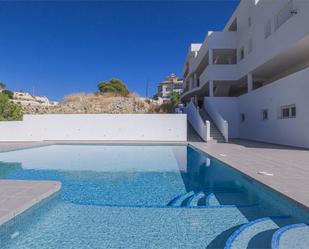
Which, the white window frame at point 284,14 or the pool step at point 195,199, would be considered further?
the white window frame at point 284,14

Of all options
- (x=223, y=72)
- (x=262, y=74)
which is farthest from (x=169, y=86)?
(x=262, y=74)

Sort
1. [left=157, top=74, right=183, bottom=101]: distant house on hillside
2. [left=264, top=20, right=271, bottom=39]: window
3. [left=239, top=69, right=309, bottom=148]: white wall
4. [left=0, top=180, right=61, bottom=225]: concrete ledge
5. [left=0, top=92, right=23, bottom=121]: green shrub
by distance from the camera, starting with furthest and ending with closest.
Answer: [left=157, top=74, right=183, bottom=101]: distant house on hillside → [left=0, top=92, right=23, bottom=121]: green shrub → [left=264, top=20, right=271, bottom=39]: window → [left=239, top=69, right=309, bottom=148]: white wall → [left=0, top=180, right=61, bottom=225]: concrete ledge

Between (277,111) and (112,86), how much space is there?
36259 mm

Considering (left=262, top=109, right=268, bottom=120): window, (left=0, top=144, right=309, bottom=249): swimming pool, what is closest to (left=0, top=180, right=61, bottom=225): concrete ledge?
(left=0, top=144, right=309, bottom=249): swimming pool

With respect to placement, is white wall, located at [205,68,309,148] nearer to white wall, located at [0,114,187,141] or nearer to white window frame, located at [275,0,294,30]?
white window frame, located at [275,0,294,30]

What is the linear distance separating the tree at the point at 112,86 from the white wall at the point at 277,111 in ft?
99.0

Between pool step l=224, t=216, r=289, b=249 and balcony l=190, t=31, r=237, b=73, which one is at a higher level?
balcony l=190, t=31, r=237, b=73

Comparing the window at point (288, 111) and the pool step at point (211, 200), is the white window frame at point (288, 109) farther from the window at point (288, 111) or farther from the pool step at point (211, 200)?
the pool step at point (211, 200)

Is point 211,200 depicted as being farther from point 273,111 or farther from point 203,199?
point 273,111

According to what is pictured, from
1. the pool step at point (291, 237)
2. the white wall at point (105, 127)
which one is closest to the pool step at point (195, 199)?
the pool step at point (291, 237)

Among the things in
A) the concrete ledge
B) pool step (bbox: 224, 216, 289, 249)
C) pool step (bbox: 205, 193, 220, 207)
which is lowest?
pool step (bbox: 205, 193, 220, 207)

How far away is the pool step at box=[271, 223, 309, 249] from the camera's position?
3.14m

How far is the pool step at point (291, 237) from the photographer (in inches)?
123

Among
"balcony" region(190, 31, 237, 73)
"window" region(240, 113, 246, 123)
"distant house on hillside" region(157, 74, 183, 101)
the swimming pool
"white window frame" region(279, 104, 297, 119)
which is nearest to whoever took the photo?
the swimming pool
